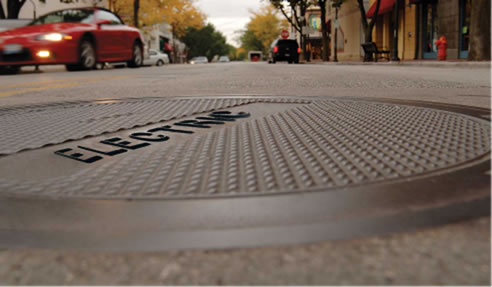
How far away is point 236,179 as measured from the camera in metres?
1.34

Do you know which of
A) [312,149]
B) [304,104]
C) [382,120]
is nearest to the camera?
[312,149]

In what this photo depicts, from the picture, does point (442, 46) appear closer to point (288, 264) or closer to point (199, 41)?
point (288, 264)

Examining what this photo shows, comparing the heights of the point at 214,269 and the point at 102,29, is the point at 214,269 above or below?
below

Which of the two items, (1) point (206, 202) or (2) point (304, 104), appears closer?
(1) point (206, 202)

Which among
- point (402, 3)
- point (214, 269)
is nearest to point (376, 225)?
point (214, 269)

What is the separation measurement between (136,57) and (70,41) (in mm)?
3789

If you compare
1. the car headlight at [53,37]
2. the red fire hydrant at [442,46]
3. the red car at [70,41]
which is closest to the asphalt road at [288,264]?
the red car at [70,41]

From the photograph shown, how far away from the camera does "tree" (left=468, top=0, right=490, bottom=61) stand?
1306 centimetres

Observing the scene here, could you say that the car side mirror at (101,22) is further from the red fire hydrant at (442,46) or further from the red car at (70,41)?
the red fire hydrant at (442,46)

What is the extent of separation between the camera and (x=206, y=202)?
3.75 feet

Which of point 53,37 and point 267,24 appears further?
point 267,24

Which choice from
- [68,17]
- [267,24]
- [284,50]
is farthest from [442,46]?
[267,24]

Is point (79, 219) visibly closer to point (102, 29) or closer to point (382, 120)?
point (382, 120)

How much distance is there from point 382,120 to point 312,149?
0.82 m
